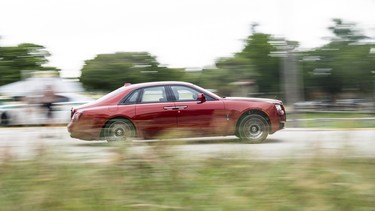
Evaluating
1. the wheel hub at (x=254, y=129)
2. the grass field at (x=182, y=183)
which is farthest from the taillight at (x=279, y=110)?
the grass field at (x=182, y=183)

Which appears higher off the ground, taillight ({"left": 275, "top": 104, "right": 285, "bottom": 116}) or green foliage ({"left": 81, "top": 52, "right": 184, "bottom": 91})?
green foliage ({"left": 81, "top": 52, "right": 184, "bottom": 91})

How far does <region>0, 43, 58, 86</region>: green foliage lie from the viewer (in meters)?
63.2

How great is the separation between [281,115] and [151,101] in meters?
2.73

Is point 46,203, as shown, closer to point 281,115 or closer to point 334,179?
point 334,179

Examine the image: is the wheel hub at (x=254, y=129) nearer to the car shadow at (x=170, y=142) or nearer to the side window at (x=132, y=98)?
the side window at (x=132, y=98)

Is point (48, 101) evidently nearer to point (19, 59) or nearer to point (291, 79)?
point (291, 79)

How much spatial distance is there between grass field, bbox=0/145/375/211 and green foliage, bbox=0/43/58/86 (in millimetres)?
58806

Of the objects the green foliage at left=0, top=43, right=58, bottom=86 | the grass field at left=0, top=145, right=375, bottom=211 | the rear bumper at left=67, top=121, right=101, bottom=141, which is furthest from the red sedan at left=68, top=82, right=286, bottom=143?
the green foliage at left=0, top=43, right=58, bottom=86

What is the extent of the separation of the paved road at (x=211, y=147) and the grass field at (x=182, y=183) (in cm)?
9

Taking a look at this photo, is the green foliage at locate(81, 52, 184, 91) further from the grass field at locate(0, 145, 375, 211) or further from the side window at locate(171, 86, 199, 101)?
the grass field at locate(0, 145, 375, 211)

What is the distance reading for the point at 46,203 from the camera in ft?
14.7

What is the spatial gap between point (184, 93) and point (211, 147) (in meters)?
5.05

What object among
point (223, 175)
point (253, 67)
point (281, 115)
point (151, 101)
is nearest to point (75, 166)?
point (223, 175)

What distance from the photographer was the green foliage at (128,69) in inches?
1790
